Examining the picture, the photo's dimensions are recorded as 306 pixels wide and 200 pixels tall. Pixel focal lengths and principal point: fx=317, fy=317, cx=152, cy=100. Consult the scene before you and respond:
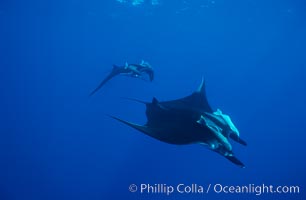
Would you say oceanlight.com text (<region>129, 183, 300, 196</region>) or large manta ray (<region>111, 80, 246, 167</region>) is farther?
oceanlight.com text (<region>129, 183, 300, 196</region>)

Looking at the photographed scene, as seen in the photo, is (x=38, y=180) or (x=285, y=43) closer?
(x=38, y=180)

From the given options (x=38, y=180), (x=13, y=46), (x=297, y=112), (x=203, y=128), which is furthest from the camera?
(x=13, y=46)

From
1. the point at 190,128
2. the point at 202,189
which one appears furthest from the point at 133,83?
the point at 190,128

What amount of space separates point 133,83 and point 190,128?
51.2ft

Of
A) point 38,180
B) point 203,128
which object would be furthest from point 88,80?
point 203,128

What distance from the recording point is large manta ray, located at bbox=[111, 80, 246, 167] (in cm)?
387

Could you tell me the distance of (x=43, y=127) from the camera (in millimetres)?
18234

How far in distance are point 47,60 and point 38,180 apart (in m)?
17.4

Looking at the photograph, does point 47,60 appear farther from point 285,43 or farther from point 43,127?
point 285,43

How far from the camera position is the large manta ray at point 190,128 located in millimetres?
3869

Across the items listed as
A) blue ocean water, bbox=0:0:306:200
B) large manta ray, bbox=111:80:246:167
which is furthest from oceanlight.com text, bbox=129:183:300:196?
large manta ray, bbox=111:80:246:167

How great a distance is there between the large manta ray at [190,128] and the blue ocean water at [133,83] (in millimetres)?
9646

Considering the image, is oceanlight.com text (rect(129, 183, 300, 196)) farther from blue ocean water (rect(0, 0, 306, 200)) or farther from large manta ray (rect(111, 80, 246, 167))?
large manta ray (rect(111, 80, 246, 167))

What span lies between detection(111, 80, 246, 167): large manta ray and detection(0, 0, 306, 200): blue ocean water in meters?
9.65
